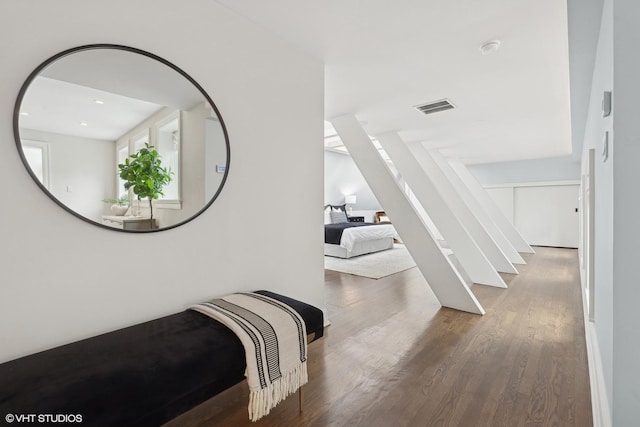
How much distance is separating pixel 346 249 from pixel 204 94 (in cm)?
453

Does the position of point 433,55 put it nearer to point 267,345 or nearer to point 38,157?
point 267,345

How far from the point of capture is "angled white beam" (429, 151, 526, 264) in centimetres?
564

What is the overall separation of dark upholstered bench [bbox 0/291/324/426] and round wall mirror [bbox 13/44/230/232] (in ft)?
1.81

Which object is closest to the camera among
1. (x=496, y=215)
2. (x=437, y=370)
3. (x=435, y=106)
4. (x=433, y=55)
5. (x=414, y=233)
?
(x=437, y=370)

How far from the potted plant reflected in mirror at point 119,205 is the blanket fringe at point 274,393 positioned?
42.7 inches

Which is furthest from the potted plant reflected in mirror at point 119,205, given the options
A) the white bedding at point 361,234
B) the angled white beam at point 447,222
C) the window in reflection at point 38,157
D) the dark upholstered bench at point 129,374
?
the white bedding at point 361,234

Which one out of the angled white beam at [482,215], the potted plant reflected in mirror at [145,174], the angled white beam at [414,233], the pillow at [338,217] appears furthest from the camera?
the pillow at [338,217]

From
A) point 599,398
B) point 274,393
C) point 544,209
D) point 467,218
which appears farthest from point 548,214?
point 274,393

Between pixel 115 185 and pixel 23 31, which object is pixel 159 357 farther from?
pixel 23 31

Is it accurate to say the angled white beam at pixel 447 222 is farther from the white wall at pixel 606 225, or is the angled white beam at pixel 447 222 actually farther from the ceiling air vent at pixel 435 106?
the white wall at pixel 606 225

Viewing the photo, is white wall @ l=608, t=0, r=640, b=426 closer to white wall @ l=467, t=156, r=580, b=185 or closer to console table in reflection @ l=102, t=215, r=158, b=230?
console table in reflection @ l=102, t=215, r=158, b=230

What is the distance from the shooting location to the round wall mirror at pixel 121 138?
4.05 feet

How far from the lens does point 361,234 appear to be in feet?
19.7

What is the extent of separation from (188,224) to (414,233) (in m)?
2.35
